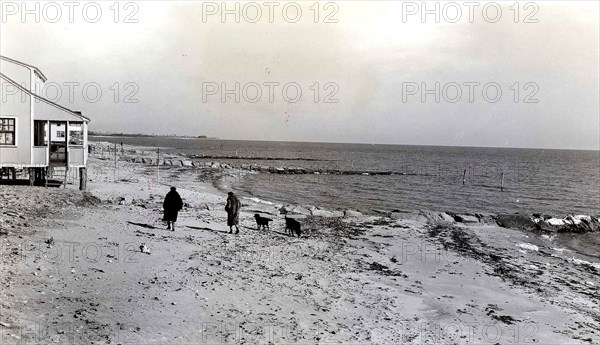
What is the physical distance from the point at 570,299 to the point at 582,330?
2501 millimetres

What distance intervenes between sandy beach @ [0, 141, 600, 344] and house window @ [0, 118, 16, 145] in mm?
2610

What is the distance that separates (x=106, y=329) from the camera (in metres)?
7.89

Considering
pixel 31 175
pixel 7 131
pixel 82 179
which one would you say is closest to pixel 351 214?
pixel 82 179

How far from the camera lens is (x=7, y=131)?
66.4 feet

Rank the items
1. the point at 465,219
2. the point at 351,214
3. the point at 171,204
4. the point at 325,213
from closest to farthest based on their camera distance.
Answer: the point at 171,204, the point at 325,213, the point at 351,214, the point at 465,219

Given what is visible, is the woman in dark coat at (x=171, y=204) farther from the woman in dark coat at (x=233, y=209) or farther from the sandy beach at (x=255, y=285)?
the woman in dark coat at (x=233, y=209)

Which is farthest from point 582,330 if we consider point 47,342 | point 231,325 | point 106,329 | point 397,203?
point 397,203

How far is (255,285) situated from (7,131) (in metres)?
16.1

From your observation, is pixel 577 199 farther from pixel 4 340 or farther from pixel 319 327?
pixel 4 340

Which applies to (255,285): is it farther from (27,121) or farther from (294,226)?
(27,121)

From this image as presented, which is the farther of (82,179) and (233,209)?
(82,179)

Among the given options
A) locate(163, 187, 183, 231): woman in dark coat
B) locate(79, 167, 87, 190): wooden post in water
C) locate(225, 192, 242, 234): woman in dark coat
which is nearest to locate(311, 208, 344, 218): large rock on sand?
locate(225, 192, 242, 234): woman in dark coat

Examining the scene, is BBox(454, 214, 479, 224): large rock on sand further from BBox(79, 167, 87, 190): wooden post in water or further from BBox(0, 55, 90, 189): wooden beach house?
BBox(0, 55, 90, 189): wooden beach house

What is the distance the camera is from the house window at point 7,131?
2016 cm
